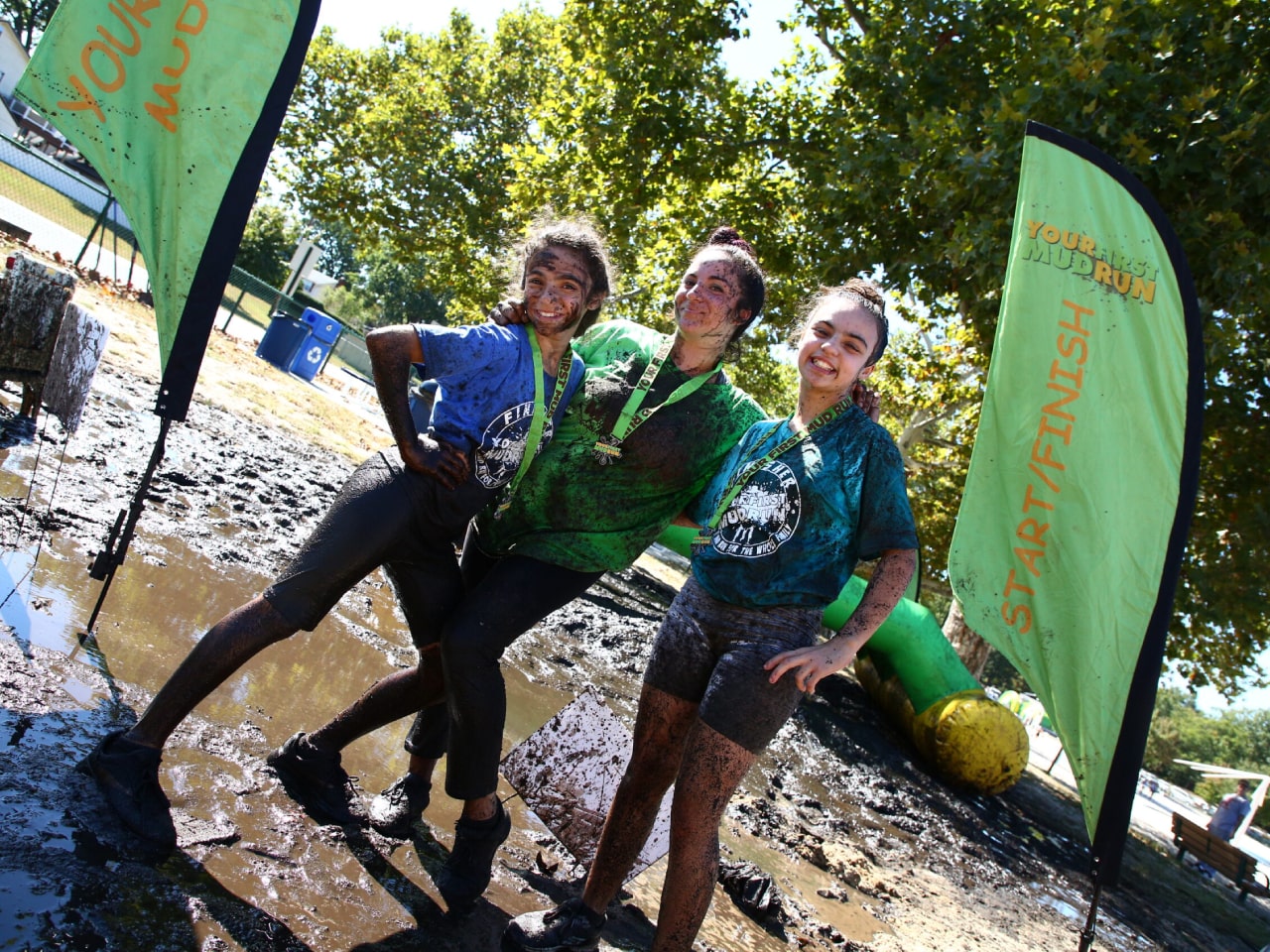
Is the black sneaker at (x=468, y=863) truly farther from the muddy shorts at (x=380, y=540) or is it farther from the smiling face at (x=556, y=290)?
the smiling face at (x=556, y=290)

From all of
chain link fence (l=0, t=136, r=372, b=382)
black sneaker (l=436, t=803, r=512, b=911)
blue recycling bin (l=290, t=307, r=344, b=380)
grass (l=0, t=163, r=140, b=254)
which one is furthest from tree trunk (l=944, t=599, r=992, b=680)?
grass (l=0, t=163, r=140, b=254)

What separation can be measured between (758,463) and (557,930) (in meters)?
1.45

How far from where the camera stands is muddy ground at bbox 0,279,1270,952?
2.29 meters

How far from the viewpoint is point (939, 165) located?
1021 centimetres

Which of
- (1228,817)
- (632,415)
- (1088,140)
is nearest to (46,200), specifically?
(1088,140)

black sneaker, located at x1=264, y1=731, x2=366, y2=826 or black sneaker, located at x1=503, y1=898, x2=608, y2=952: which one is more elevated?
black sneaker, located at x1=503, y1=898, x2=608, y2=952

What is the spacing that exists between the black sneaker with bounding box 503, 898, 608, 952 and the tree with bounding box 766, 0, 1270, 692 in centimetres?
782

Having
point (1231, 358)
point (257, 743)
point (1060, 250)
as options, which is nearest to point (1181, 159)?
point (1231, 358)

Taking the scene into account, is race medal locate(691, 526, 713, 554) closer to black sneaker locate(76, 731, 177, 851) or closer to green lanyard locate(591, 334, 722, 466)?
green lanyard locate(591, 334, 722, 466)

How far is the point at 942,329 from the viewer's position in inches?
685

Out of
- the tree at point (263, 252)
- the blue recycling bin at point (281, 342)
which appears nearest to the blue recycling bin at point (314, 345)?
the blue recycling bin at point (281, 342)

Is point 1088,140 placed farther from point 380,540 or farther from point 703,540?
point 380,540

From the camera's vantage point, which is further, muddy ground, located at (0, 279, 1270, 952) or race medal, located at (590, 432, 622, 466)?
race medal, located at (590, 432, 622, 466)

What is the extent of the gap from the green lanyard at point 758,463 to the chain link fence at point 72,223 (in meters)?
13.4
